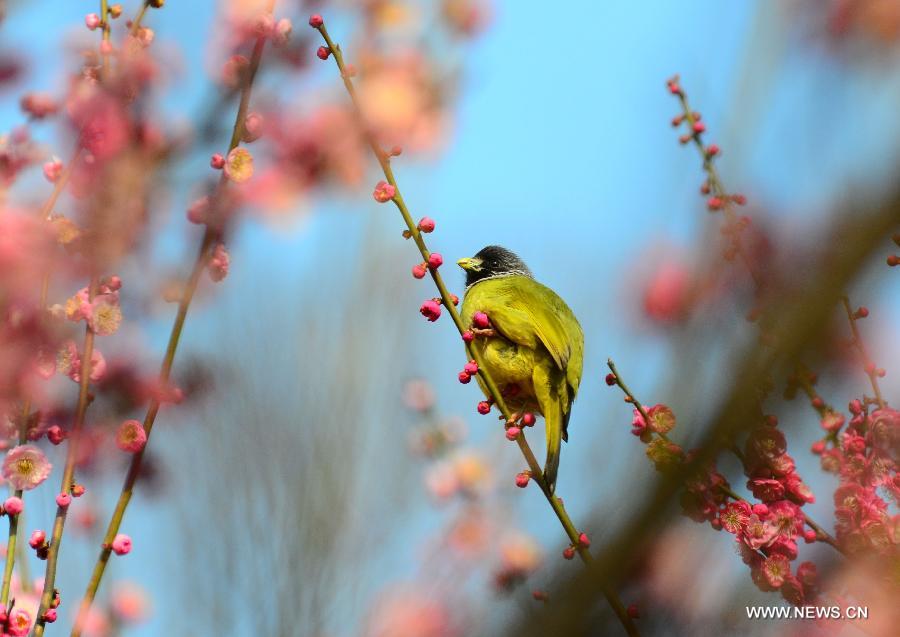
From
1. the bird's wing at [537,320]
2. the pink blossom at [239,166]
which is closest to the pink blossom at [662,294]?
the bird's wing at [537,320]

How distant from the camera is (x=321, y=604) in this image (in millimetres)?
3500

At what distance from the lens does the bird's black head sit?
3.96m

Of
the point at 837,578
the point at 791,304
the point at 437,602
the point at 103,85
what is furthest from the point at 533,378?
the point at 791,304

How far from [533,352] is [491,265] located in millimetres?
1094

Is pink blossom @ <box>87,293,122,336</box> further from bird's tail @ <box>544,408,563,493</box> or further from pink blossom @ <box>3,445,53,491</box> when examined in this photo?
bird's tail @ <box>544,408,563,493</box>

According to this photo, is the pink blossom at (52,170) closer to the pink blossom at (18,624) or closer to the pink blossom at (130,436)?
the pink blossom at (130,436)

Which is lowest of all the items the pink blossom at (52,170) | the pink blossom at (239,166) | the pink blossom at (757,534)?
the pink blossom at (757,534)

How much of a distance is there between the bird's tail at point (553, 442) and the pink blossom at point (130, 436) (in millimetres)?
1039

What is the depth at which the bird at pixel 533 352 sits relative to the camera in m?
2.99

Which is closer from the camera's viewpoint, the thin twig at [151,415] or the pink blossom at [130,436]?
the thin twig at [151,415]

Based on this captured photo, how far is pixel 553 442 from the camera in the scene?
8.95ft

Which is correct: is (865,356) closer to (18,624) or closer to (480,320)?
(480,320)

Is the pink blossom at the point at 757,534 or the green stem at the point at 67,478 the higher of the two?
the green stem at the point at 67,478

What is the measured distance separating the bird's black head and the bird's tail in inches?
38.1
